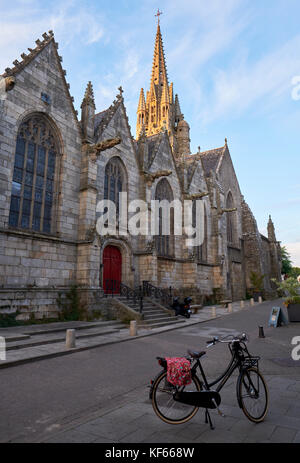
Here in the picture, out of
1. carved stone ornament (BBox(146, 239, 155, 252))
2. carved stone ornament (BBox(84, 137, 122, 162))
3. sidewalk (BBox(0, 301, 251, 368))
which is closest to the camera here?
sidewalk (BBox(0, 301, 251, 368))

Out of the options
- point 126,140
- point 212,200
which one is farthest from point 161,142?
point 212,200

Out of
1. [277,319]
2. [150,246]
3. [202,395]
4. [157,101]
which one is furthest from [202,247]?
[157,101]

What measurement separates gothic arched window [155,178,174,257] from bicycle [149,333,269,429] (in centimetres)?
1651

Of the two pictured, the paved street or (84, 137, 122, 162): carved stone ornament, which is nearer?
the paved street

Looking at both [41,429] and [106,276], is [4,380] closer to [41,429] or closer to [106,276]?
[41,429]

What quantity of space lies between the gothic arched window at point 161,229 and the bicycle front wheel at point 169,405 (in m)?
16.7

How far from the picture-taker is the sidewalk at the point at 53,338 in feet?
25.2

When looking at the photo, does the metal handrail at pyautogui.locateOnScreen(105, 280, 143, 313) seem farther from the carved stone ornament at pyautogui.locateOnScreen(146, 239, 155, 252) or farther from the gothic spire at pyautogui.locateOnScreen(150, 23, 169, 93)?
the gothic spire at pyautogui.locateOnScreen(150, 23, 169, 93)

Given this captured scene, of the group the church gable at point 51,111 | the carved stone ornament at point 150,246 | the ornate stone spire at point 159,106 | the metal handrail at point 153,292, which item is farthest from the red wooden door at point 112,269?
the ornate stone spire at point 159,106

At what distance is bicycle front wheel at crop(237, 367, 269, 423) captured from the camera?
3730 mm

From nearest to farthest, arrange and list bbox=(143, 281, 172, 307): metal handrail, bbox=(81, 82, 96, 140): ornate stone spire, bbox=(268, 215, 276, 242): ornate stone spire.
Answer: bbox=(81, 82, 96, 140): ornate stone spire → bbox=(143, 281, 172, 307): metal handrail → bbox=(268, 215, 276, 242): ornate stone spire

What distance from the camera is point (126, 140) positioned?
733 inches

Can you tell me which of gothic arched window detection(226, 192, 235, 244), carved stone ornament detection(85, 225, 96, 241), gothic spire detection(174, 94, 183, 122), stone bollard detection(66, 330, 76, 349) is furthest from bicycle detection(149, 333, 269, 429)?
gothic spire detection(174, 94, 183, 122)

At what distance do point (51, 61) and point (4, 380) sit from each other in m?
Answer: 14.3
